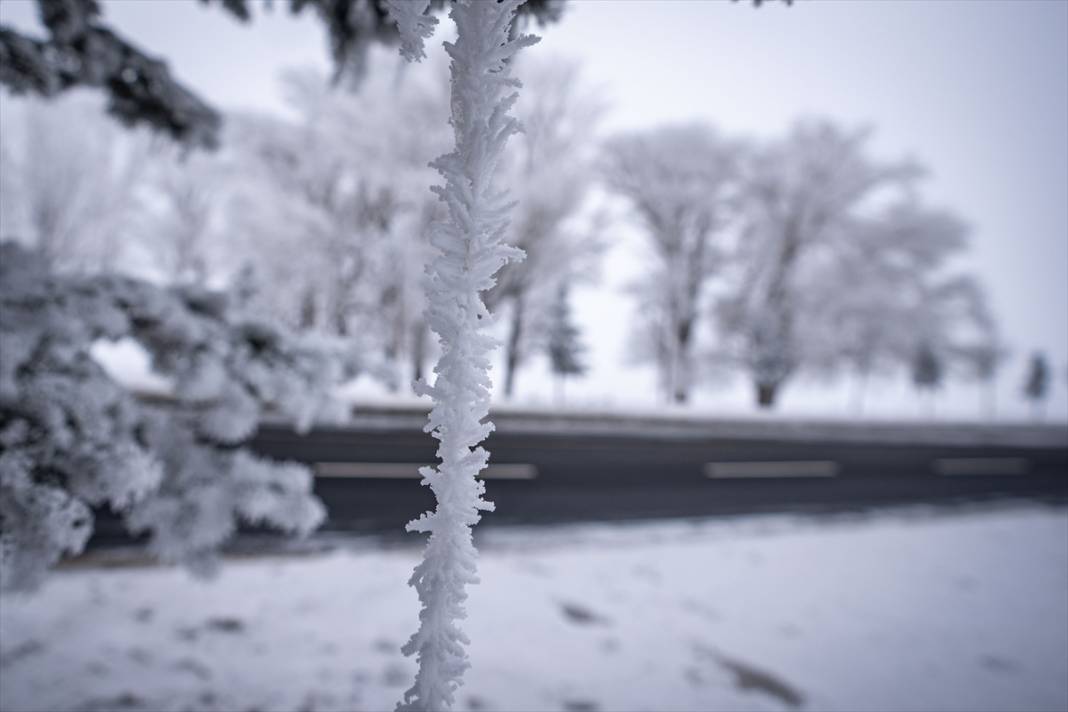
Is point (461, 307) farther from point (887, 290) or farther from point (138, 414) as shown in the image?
point (887, 290)

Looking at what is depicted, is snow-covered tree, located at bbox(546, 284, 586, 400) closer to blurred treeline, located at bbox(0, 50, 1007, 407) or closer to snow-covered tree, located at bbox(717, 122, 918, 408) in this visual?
blurred treeline, located at bbox(0, 50, 1007, 407)

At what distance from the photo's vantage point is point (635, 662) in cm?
273

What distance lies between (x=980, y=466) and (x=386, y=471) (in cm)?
1439

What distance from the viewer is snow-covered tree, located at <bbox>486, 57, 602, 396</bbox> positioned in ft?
39.3

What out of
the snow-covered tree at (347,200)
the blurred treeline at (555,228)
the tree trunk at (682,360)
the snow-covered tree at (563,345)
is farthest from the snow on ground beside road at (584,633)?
the tree trunk at (682,360)

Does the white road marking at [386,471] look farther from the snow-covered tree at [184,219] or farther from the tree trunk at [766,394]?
the tree trunk at [766,394]

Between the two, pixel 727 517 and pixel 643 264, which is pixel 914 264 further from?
pixel 727 517

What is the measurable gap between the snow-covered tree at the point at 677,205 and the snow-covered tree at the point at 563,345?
2.82 meters

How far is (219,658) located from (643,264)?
676 inches

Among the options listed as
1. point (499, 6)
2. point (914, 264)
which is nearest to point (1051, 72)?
→ point (499, 6)

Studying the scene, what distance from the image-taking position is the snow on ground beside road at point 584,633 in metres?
2.07

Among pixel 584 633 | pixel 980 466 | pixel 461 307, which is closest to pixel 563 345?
pixel 980 466

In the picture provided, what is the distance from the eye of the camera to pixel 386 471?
25.0 ft

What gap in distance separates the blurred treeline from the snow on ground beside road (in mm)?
6493
